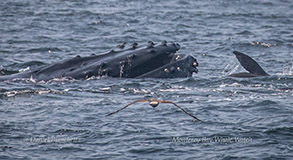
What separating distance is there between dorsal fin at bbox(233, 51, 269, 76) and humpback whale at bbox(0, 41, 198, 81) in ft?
7.00

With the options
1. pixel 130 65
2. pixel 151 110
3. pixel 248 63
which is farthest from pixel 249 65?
pixel 151 110

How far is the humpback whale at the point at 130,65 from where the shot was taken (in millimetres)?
13055

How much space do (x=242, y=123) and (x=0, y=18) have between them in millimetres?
21544

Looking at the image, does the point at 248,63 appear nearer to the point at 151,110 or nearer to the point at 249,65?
the point at 249,65

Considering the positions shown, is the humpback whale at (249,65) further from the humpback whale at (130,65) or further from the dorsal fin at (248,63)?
the humpback whale at (130,65)

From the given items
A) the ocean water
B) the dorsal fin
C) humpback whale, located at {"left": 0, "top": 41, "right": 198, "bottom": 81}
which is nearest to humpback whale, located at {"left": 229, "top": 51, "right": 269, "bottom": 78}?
the dorsal fin

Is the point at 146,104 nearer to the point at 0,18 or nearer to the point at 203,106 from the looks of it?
the point at 203,106

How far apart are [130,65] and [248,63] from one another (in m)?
3.56

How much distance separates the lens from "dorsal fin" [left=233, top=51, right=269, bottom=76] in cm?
1510

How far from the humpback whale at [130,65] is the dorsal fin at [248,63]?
213cm

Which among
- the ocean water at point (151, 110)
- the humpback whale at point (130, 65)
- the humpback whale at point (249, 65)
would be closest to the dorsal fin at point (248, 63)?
the humpback whale at point (249, 65)

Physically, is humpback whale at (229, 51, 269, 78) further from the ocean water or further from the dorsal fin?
the ocean water

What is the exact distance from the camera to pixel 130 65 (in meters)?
13.1

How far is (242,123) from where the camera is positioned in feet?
37.4
